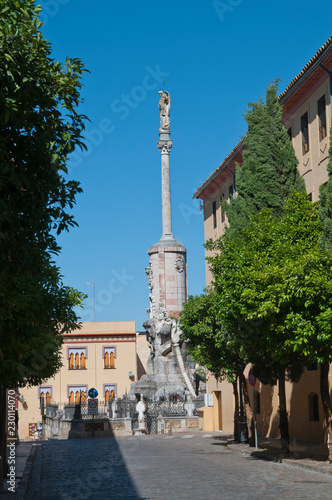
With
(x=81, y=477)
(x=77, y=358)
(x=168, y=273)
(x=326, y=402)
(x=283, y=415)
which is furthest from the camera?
(x=77, y=358)

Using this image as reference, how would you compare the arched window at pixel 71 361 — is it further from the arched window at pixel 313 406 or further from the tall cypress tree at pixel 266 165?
the tall cypress tree at pixel 266 165

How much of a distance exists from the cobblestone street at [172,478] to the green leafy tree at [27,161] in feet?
18.3

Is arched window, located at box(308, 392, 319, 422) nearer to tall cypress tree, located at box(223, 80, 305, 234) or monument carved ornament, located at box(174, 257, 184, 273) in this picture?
tall cypress tree, located at box(223, 80, 305, 234)

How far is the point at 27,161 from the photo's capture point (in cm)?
1150

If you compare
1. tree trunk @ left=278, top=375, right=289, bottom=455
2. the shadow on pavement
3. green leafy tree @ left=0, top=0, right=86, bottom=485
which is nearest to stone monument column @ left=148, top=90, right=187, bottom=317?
the shadow on pavement

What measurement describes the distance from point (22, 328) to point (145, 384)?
1659 inches

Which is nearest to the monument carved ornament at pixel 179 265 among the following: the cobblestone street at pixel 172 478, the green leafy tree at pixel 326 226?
the cobblestone street at pixel 172 478

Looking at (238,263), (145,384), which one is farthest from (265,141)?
(145,384)

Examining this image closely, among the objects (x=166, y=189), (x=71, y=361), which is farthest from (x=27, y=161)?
(x=71, y=361)

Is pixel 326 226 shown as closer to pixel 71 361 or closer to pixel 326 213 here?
pixel 326 213

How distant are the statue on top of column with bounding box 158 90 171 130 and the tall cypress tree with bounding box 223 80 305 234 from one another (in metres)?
34.7

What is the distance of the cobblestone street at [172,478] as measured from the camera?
15484mm

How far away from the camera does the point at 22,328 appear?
439 inches

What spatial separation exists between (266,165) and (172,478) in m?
10.8
